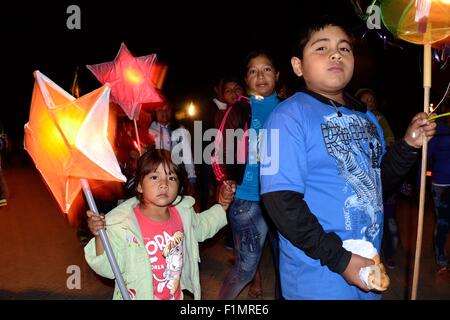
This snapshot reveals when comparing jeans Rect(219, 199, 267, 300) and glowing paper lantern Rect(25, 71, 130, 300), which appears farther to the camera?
jeans Rect(219, 199, 267, 300)

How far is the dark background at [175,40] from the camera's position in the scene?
47.8 ft

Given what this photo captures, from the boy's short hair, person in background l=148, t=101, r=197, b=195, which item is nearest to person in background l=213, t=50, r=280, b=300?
the boy's short hair

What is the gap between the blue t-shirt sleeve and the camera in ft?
6.14

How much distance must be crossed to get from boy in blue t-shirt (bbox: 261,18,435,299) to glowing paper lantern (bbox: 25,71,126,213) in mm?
858

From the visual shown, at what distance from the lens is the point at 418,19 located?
212 centimetres

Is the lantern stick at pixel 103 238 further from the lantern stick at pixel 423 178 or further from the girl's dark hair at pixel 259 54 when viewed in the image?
the girl's dark hair at pixel 259 54

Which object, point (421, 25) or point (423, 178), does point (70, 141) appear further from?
point (421, 25)

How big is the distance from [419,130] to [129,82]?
284cm

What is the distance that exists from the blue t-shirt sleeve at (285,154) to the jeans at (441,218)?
3724 millimetres

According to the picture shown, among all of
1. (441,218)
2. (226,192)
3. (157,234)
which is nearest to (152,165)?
(157,234)

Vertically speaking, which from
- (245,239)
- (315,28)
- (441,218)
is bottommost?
(441,218)

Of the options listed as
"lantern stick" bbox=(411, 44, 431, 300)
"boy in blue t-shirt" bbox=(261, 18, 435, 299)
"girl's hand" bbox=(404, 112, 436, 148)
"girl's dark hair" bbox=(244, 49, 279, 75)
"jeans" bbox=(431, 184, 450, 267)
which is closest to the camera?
"boy in blue t-shirt" bbox=(261, 18, 435, 299)

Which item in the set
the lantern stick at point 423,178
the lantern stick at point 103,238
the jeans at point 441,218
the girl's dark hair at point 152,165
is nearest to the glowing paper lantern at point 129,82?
the girl's dark hair at point 152,165

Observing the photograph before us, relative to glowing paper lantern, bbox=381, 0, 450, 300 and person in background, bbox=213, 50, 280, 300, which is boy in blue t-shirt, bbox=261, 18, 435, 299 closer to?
glowing paper lantern, bbox=381, 0, 450, 300
